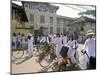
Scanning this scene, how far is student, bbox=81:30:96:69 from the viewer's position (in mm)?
2650

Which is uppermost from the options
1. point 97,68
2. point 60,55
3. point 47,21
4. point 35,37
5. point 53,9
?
point 53,9

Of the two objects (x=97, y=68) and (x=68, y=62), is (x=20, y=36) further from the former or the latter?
(x=97, y=68)

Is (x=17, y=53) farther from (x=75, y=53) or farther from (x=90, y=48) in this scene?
(x=90, y=48)

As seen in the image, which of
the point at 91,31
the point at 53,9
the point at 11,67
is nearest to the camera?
the point at 11,67

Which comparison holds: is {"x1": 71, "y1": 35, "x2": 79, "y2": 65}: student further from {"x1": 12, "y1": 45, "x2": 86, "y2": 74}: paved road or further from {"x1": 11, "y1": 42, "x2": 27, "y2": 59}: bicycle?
{"x1": 11, "y1": 42, "x2": 27, "y2": 59}: bicycle

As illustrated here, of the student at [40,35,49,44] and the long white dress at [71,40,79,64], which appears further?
the long white dress at [71,40,79,64]

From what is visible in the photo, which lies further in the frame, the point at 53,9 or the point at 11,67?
the point at 53,9

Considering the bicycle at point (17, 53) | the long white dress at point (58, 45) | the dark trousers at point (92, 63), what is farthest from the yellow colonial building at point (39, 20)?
the dark trousers at point (92, 63)

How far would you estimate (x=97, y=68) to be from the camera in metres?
2.73

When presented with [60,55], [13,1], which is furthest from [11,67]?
[13,1]

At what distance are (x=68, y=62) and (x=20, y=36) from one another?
2.42 feet

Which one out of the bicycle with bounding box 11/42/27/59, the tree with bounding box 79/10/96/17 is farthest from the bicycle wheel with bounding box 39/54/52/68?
the tree with bounding box 79/10/96/17

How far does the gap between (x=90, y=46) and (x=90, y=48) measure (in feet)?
0.09

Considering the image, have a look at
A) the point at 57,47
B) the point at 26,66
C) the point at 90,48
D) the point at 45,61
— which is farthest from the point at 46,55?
the point at 90,48
